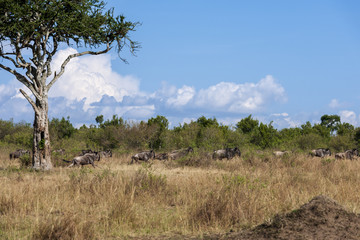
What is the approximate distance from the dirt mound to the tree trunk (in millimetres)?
14967

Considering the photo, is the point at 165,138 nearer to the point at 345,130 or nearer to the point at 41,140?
the point at 41,140

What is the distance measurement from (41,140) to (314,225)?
16.2 meters

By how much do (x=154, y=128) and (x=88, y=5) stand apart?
1653 cm

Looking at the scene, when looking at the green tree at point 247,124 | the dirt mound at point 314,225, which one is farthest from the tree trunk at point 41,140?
the green tree at point 247,124

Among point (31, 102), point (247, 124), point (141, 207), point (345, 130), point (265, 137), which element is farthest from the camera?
point (345, 130)

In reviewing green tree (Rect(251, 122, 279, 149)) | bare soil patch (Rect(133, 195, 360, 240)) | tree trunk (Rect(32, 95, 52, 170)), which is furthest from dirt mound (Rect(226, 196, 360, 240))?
green tree (Rect(251, 122, 279, 149))

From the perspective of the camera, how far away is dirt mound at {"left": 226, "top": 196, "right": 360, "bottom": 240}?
621cm

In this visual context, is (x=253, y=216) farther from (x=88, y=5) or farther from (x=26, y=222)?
(x=88, y=5)

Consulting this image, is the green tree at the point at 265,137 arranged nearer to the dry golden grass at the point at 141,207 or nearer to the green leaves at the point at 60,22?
the green leaves at the point at 60,22

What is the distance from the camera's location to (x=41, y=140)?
1953 centimetres

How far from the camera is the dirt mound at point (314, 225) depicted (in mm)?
6211

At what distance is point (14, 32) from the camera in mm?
19859

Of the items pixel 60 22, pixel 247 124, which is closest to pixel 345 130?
pixel 247 124

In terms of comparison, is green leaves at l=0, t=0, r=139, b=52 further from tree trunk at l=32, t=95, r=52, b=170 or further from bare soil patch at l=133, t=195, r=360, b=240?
bare soil patch at l=133, t=195, r=360, b=240
